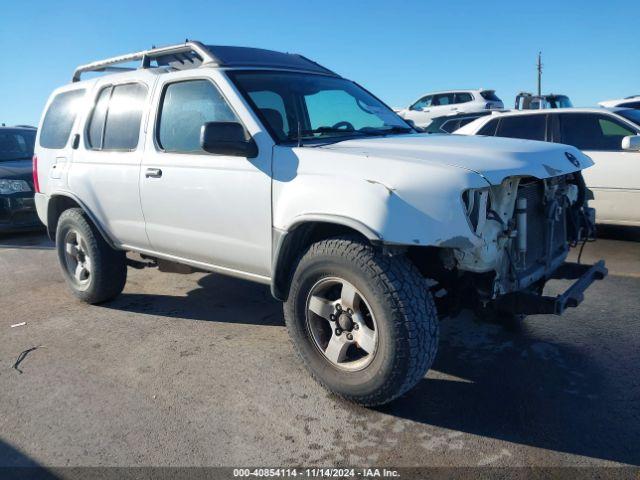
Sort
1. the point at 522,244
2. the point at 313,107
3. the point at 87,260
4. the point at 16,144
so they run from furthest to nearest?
1. the point at 16,144
2. the point at 87,260
3. the point at 313,107
4. the point at 522,244

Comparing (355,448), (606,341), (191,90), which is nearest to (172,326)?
(191,90)

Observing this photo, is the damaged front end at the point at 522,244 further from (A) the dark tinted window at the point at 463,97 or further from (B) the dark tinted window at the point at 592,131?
(A) the dark tinted window at the point at 463,97

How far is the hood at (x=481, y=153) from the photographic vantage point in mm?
2707

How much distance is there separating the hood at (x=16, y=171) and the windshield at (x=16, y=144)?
0.41m

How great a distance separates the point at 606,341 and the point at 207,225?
2934 millimetres

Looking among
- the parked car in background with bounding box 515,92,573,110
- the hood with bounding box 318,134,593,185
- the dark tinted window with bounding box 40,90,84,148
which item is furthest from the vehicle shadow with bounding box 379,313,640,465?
the parked car in background with bounding box 515,92,573,110

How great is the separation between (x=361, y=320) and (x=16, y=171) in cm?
742

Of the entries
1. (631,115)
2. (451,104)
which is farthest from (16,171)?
(451,104)

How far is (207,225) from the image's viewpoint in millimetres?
3650

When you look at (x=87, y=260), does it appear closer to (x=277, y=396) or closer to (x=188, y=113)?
(x=188, y=113)

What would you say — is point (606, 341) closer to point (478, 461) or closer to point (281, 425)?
point (478, 461)

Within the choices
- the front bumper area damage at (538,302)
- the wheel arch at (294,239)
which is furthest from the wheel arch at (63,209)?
the front bumper area damage at (538,302)

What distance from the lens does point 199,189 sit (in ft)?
11.9

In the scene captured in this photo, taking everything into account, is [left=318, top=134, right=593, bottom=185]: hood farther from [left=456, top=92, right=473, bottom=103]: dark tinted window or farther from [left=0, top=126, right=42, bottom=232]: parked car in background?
[left=456, top=92, right=473, bottom=103]: dark tinted window
